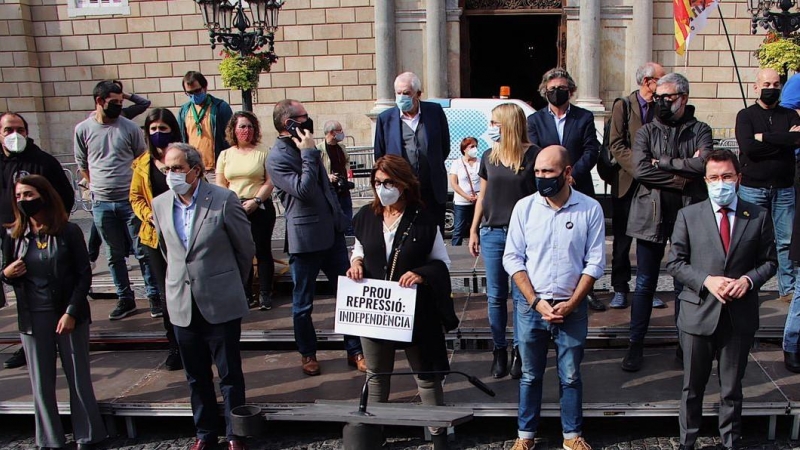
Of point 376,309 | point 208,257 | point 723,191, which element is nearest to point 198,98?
point 208,257

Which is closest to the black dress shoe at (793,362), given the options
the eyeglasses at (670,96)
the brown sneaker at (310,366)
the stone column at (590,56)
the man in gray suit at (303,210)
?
the eyeglasses at (670,96)

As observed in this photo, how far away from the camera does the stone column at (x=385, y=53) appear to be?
15.7m

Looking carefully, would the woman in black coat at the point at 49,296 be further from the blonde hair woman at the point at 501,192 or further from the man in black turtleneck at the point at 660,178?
the man in black turtleneck at the point at 660,178

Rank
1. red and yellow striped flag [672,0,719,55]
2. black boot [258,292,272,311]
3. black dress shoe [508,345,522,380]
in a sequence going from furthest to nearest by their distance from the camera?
1. red and yellow striped flag [672,0,719,55]
2. black boot [258,292,272,311]
3. black dress shoe [508,345,522,380]

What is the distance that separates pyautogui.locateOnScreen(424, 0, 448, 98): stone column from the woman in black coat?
11998 millimetres

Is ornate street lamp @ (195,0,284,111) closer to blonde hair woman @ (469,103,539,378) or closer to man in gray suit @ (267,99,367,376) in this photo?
man in gray suit @ (267,99,367,376)

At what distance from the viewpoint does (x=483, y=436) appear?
484 cm

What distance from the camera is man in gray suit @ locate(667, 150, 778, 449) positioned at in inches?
159

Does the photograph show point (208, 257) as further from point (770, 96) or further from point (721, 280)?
point (770, 96)

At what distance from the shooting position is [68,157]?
17.3m

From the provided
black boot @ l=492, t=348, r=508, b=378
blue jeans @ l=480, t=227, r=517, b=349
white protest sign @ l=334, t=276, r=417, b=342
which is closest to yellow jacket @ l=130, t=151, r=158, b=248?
white protest sign @ l=334, t=276, r=417, b=342

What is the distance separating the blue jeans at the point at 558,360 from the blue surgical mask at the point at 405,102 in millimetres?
1911

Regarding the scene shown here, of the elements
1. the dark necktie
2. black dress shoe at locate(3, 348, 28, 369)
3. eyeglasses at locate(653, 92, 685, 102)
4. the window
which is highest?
the window

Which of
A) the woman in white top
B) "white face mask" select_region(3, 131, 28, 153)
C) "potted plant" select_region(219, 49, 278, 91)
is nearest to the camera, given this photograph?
"white face mask" select_region(3, 131, 28, 153)
